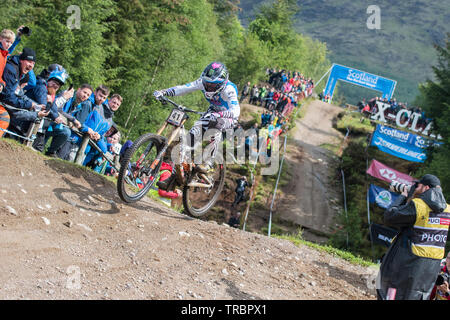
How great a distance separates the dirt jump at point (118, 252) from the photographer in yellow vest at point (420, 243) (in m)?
1.41

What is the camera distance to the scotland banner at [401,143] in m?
25.7

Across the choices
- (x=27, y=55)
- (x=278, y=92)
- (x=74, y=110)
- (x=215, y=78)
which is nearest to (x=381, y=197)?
(x=215, y=78)

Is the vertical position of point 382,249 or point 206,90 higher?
point 206,90

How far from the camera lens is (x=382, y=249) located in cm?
2114

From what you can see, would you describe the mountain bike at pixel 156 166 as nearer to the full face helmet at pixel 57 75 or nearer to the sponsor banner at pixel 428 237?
the full face helmet at pixel 57 75

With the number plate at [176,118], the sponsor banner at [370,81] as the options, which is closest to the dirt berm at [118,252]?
the number plate at [176,118]

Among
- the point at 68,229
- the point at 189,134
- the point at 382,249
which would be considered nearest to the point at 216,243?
the point at 189,134

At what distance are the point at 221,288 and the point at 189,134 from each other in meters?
3.14

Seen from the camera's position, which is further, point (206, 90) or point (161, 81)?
point (161, 81)

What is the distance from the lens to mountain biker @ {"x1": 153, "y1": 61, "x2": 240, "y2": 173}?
Answer: 7547 mm

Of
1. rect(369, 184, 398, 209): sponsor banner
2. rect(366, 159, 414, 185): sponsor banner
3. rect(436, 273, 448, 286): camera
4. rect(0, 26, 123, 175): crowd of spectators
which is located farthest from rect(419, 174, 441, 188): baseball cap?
rect(366, 159, 414, 185): sponsor banner

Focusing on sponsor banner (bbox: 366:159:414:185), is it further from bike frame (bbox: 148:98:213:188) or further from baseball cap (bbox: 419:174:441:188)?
baseball cap (bbox: 419:174:441:188)

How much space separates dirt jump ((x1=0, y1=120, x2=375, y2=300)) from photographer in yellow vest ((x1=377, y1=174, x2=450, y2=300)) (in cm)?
141
